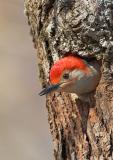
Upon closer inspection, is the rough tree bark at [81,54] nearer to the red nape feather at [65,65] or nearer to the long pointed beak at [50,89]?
the red nape feather at [65,65]

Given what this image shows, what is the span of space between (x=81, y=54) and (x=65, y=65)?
0.42 feet

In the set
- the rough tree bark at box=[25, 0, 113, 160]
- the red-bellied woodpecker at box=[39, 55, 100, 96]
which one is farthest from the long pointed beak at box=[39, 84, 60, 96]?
the rough tree bark at box=[25, 0, 113, 160]

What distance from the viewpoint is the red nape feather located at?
12.9 feet

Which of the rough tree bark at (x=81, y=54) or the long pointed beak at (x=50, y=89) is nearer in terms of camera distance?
the rough tree bark at (x=81, y=54)

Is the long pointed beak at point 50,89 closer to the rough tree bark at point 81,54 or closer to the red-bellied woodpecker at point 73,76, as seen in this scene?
the red-bellied woodpecker at point 73,76

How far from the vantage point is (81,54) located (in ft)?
13.0

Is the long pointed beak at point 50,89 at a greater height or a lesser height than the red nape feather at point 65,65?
lesser

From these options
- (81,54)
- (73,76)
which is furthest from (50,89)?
(81,54)

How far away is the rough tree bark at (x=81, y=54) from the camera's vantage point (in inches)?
153

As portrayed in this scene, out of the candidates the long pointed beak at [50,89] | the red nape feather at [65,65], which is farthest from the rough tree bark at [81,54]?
the long pointed beak at [50,89]

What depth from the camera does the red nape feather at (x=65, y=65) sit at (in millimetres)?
3939

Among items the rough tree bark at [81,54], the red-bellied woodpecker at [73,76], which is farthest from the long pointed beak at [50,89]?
the rough tree bark at [81,54]

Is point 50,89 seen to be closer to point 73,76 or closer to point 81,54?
point 73,76

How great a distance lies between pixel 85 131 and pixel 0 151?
3925 millimetres
